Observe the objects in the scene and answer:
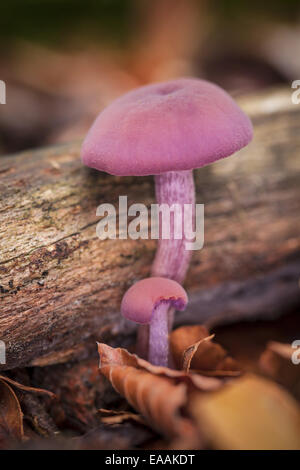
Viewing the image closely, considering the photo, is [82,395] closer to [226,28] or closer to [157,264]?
[157,264]

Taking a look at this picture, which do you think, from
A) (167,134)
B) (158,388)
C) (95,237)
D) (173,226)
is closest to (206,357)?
(158,388)

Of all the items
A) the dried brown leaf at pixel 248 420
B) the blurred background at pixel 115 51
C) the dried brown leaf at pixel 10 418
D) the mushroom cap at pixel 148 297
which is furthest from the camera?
the blurred background at pixel 115 51

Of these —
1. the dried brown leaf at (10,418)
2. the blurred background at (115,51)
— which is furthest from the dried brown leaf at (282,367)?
the blurred background at (115,51)

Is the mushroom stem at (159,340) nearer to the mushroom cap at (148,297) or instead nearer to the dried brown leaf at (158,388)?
the mushroom cap at (148,297)

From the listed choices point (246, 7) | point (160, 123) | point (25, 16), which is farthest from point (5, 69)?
point (160, 123)

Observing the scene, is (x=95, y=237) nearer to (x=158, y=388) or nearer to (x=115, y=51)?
(x=158, y=388)

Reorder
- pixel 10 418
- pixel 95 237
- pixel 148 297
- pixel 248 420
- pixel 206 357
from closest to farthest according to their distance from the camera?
1. pixel 248 420
2. pixel 10 418
3. pixel 148 297
4. pixel 206 357
5. pixel 95 237

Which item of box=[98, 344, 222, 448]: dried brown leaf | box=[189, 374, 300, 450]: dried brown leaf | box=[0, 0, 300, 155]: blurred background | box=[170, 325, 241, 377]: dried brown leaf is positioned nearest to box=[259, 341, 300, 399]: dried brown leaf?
box=[170, 325, 241, 377]: dried brown leaf

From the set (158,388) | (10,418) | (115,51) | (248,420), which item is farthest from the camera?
(115,51)
